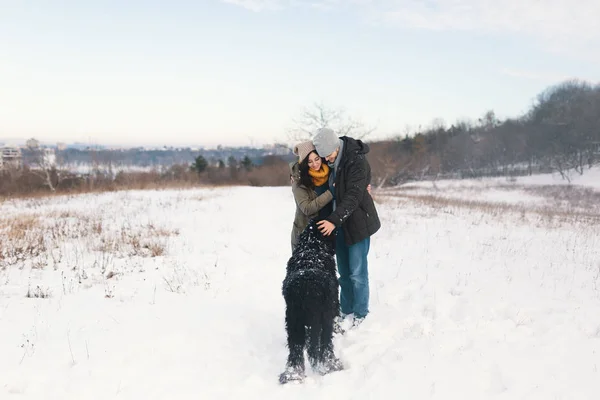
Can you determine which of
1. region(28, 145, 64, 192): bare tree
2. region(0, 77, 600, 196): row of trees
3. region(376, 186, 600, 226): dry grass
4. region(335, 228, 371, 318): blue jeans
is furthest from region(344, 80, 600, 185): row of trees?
region(335, 228, 371, 318): blue jeans

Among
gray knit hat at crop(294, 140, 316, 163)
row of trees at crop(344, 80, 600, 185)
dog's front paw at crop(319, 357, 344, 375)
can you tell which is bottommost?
dog's front paw at crop(319, 357, 344, 375)

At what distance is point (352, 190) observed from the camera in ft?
10.6

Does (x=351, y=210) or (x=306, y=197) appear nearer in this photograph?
(x=351, y=210)

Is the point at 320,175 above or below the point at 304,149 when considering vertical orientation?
below

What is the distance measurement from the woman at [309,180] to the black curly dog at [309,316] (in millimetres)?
563

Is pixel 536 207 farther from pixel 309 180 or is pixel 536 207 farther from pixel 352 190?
pixel 309 180

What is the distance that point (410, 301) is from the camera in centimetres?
434

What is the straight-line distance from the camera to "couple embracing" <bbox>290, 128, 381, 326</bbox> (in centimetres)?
322

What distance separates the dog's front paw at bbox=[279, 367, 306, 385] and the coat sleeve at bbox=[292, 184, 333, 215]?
4.64 ft

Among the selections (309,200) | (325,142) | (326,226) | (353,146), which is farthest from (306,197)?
(353,146)

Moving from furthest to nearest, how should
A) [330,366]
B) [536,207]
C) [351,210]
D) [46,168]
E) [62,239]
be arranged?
[46,168] → [536,207] → [62,239] → [351,210] → [330,366]

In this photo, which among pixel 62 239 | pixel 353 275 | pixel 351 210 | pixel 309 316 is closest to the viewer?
pixel 309 316

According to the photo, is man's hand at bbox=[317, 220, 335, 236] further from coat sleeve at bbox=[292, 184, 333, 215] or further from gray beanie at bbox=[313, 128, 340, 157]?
gray beanie at bbox=[313, 128, 340, 157]

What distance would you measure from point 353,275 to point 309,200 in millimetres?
986
